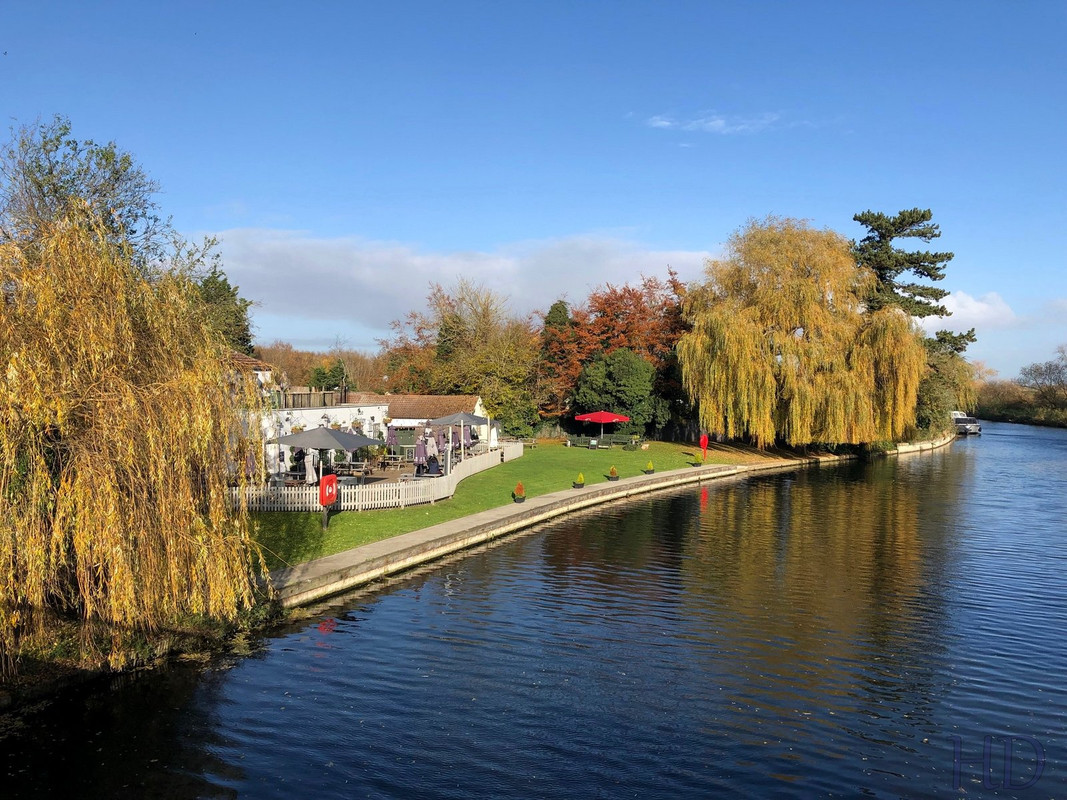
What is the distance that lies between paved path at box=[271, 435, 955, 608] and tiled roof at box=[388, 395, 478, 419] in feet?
37.8

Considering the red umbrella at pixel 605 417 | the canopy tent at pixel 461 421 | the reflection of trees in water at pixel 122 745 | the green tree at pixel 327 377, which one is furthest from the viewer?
the green tree at pixel 327 377

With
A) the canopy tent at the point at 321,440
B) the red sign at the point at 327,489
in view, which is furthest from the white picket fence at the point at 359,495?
the red sign at the point at 327,489

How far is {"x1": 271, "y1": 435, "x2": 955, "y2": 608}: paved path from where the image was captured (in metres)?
16.7

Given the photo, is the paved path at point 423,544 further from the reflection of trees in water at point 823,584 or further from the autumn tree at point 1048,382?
the autumn tree at point 1048,382

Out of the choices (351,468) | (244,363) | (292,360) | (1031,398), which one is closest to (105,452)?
(244,363)

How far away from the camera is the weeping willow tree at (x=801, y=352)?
47.1 metres

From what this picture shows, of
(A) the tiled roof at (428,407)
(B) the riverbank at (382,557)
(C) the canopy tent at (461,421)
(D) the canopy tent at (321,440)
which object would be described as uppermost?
(A) the tiled roof at (428,407)

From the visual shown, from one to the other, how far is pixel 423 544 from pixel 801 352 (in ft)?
111

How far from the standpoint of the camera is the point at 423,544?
20531 mm

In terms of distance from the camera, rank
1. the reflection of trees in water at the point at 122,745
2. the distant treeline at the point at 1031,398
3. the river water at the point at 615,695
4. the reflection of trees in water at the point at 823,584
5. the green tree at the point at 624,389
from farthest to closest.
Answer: the distant treeline at the point at 1031,398 → the green tree at the point at 624,389 → the reflection of trees in water at the point at 823,584 → the river water at the point at 615,695 → the reflection of trees in water at the point at 122,745

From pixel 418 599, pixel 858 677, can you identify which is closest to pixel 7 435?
pixel 418 599

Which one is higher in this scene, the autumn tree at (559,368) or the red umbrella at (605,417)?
the autumn tree at (559,368)

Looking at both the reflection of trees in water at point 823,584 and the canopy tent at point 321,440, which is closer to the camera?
the reflection of trees in water at point 823,584

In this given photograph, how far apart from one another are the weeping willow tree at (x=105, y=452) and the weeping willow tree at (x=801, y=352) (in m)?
38.8
